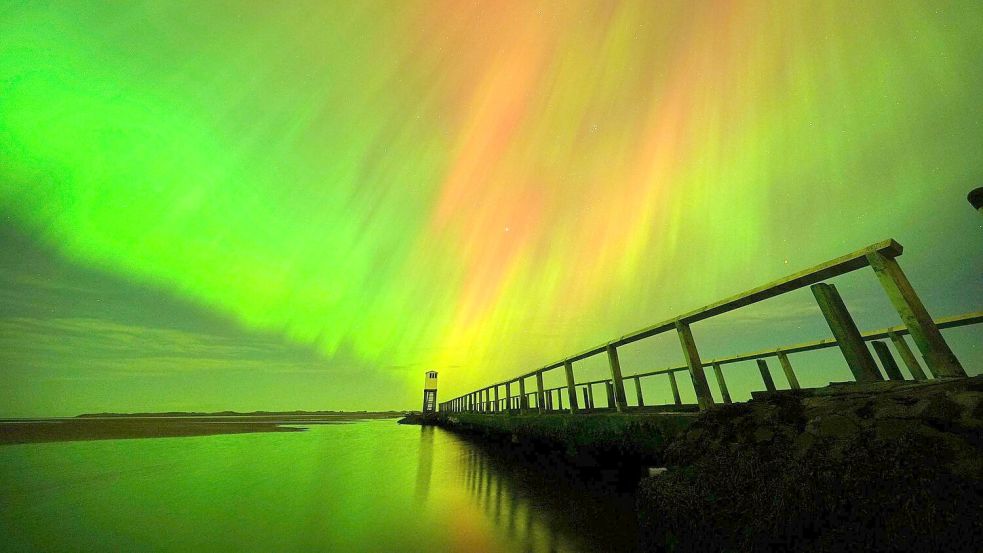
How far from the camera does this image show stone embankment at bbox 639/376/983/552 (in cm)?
156

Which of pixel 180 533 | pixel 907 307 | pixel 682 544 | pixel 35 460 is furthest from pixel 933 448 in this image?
pixel 35 460

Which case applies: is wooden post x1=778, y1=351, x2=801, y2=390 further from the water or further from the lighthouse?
the lighthouse

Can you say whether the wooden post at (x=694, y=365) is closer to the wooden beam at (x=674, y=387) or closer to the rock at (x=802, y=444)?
the rock at (x=802, y=444)

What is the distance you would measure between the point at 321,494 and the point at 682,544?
6.05m

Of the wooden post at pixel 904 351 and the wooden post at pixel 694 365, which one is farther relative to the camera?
the wooden post at pixel 904 351

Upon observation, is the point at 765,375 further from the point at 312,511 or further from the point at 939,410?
the point at 312,511

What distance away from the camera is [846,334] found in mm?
2803

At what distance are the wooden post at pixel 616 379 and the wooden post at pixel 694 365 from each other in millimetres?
1590

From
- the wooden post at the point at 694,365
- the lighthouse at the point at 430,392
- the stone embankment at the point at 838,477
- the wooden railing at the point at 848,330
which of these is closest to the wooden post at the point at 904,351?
the wooden railing at the point at 848,330

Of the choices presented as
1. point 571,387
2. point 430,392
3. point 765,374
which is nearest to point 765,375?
point 765,374

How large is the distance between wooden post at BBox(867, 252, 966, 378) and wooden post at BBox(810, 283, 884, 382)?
471mm

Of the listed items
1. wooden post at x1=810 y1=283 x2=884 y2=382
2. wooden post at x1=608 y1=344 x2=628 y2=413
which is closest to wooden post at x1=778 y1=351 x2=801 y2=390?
wooden post at x1=608 y1=344 x2=628 y2=413

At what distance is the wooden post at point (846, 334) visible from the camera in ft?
8.82

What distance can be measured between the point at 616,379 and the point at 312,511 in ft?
16.4
